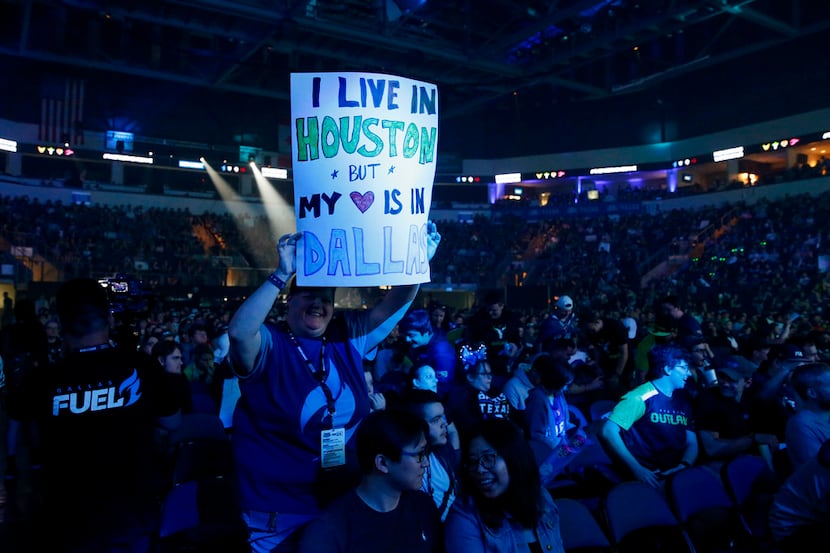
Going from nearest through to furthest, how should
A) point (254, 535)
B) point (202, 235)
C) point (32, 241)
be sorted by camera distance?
point (254, 535) < point (32, 241) < point (202, 235)

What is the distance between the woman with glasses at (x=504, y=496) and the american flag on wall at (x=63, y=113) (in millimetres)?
31166

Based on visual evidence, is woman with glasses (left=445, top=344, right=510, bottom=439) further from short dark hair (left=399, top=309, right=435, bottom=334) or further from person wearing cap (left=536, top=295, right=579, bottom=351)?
person wearing cap (left=536, top=295, right=579, bottom=351)

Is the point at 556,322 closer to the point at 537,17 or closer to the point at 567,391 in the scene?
the point at 567,391

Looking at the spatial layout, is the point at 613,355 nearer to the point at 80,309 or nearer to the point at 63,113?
the point at 80,309

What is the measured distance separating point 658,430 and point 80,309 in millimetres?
3659

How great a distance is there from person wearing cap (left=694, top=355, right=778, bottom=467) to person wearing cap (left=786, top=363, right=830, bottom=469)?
3.07 ft

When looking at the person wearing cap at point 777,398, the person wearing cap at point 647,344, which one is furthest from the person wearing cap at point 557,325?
the person wearing cap at point 777,398

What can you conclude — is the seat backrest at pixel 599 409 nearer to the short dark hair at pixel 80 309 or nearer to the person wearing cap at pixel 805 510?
the person wearing cap at pixel 805 510

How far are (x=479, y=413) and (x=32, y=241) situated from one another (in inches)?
854

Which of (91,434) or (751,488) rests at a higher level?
(91,434)

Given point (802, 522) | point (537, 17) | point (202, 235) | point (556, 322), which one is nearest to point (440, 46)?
point (537, 17)

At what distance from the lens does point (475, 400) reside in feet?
16.4

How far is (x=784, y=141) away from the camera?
88.4ft

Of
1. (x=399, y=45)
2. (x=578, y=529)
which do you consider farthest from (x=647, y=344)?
(x=399, y=45)
